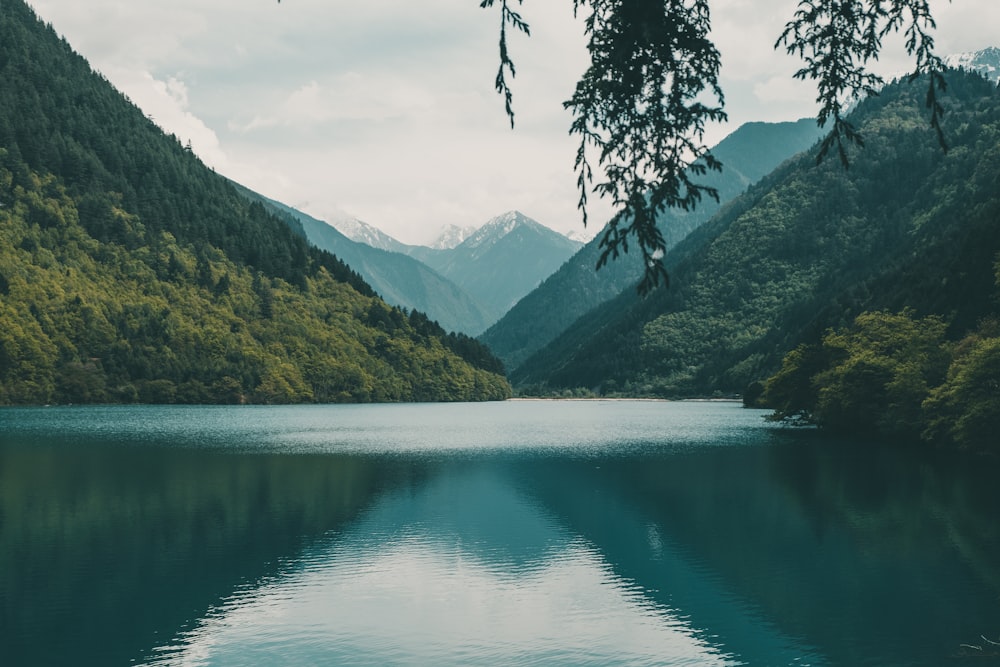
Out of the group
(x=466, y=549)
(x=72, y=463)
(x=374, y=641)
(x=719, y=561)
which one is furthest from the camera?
(x=72, y=463)

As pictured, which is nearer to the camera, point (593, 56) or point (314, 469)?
point (593, 56)

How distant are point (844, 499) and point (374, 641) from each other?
4970 cm

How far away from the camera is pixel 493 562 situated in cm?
5097

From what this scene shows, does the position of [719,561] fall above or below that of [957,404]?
Result: below

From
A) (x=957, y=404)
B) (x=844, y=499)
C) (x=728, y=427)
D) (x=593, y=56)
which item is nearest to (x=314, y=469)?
(x=844, y=499)

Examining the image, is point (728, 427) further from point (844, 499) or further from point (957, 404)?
point (844, 499)

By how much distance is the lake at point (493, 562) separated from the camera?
116 feet

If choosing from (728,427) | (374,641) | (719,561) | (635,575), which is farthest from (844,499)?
(728,427)

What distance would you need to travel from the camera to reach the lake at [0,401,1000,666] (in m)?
35.3

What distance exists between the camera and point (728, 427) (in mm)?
173500

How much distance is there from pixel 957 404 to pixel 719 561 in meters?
56.9

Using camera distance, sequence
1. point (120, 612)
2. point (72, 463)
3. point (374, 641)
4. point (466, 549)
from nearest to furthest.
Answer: point (374, 641) < point (120, 612) < point (466, 549) < point (72, 463)

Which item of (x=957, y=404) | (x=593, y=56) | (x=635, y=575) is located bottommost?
(x=635, y=575)

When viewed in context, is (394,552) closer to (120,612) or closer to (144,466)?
(120,612)
